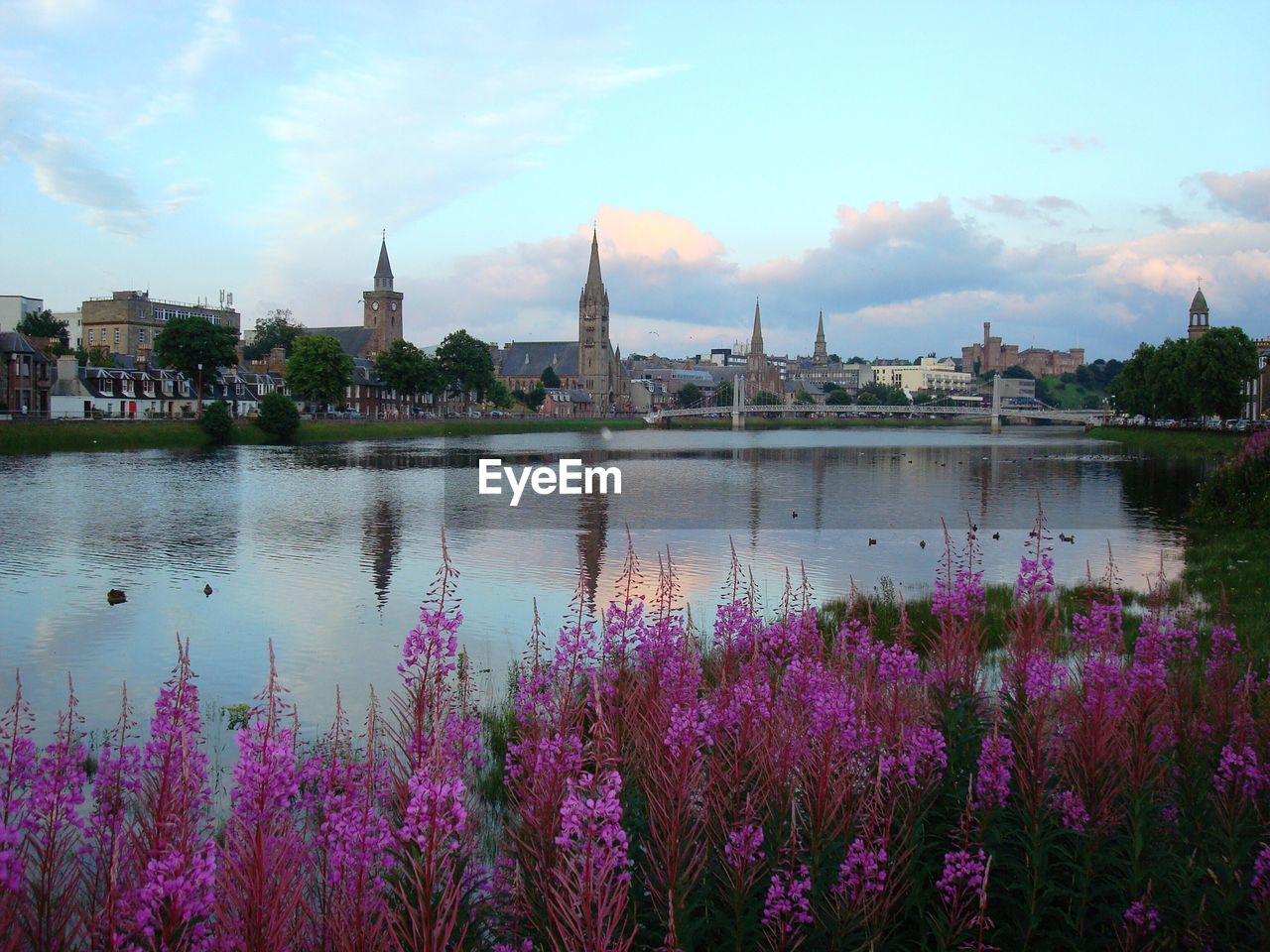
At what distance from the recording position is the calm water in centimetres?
1752

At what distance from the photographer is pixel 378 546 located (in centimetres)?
3128

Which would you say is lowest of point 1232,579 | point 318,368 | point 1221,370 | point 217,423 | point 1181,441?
point 1232,579

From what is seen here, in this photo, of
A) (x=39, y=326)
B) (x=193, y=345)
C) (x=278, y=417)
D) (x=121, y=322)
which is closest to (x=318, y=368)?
(x=193, y=345)

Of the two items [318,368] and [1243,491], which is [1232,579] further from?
[318,368]

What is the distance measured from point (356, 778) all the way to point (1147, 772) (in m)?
5.45

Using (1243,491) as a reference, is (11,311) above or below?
above

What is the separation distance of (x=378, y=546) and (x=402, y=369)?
102m

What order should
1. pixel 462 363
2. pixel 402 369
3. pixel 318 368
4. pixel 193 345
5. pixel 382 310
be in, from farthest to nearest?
pixel 382 310 < pixel 462 363 < pixel 402 369 < pixel 318 368 < pixel 193 345

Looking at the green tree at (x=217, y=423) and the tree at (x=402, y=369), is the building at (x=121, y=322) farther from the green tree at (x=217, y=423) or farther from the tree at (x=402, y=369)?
the green tree at (x=217, y=423)

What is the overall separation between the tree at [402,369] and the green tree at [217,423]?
47246 mm

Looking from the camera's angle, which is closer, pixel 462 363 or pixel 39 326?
pixel 39 326

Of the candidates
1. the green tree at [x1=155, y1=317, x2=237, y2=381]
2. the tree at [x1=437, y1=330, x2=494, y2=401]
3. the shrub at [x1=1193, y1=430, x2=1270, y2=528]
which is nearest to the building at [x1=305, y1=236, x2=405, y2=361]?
the tree at [x1=437, y1=330, x2=494, y2=401]

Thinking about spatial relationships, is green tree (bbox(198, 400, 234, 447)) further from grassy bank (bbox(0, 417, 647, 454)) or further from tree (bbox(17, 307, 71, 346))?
tree (bbox(17, 307, 71, 346))

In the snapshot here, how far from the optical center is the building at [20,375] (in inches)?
3091
